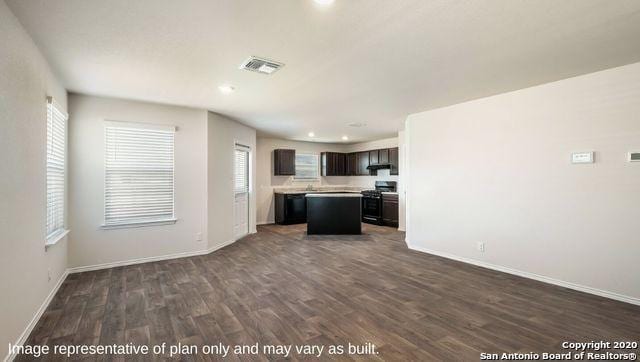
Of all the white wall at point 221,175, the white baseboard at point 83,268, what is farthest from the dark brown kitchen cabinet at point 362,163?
the white baseboard at point 83,268

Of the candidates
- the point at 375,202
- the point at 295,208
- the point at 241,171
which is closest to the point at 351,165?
the point at 375,202

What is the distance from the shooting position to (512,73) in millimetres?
3264

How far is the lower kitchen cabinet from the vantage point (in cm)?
820

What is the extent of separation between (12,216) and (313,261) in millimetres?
3461

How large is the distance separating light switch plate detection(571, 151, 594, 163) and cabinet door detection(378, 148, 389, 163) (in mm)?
4860

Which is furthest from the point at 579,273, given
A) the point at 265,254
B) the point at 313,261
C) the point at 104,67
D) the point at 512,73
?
the point at 104,67

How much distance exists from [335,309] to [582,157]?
3.36m

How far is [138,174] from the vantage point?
4.52m

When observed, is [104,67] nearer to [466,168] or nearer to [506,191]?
[466,168]

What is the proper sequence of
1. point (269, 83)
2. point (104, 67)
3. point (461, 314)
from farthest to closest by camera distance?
point (269, 83) → point (104, 67) → point (461, 314)

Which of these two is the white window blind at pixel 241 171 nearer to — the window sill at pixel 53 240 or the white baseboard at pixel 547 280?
the window sill at pixel 53 240

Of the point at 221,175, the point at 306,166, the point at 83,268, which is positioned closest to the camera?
the point at 83,268

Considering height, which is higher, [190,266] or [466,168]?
[466,168]

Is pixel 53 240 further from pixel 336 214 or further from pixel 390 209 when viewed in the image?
pixel 390 209
